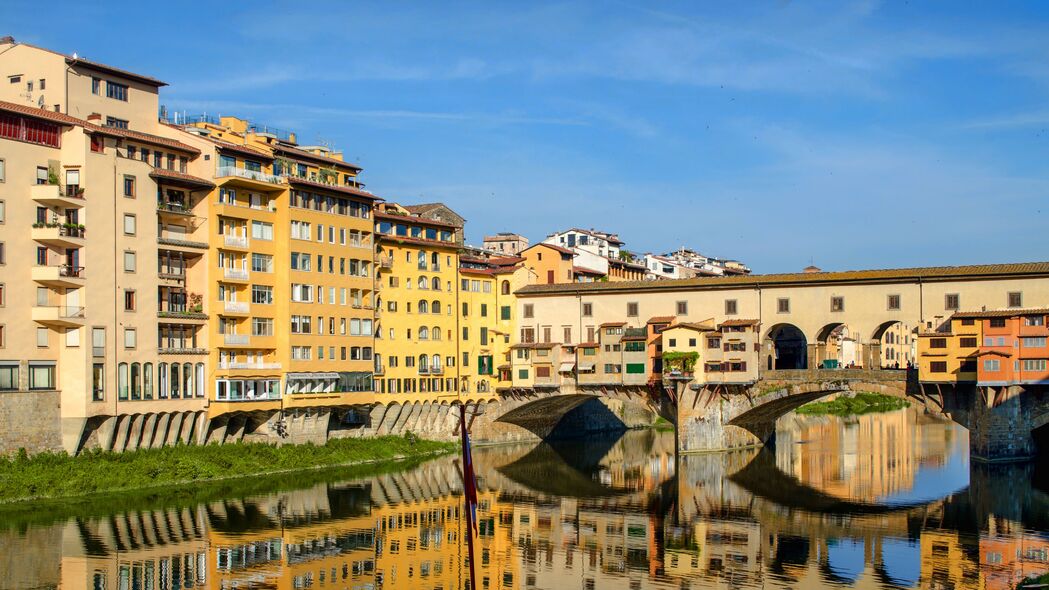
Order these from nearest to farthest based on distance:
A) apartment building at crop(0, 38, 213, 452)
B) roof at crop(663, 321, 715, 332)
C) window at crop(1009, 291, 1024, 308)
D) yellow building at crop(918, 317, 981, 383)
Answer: apartment building at crop(0, 38, 213, 452) → yellow building at crop(918, 317, 981, 383) → window at crop(1009, 291, 1024, 308) → roof at crop(663, 321, 715, 332)

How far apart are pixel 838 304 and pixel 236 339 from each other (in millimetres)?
35500

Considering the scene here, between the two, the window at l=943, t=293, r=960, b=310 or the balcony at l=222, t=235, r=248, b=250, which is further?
the window at l=943, t=293, r=960, b=310

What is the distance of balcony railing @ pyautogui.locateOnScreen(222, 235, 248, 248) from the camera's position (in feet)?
207

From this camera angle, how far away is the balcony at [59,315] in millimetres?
53844

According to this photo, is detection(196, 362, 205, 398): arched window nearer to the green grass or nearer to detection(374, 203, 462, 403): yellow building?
detection(374, 203, 462, 403): yellow building

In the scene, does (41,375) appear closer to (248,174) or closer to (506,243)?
(248,174)

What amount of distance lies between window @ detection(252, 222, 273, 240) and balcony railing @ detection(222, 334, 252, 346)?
548 centimetres

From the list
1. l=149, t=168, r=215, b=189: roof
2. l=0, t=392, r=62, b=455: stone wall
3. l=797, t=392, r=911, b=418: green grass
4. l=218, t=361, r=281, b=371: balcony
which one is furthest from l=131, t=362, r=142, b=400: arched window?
l=797, t=392, r=911, b=418: green grass

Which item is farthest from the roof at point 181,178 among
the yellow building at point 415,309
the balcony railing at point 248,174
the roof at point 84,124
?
the yellow building at point 415,309

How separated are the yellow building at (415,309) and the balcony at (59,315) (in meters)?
22.0

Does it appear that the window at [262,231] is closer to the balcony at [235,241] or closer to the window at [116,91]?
the balcony at [235,241]

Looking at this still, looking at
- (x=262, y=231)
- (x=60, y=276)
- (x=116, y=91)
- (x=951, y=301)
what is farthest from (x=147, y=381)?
(x=951, y=301)

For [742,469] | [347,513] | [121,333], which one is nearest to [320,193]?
[121,333]

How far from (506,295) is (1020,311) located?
33.5 meters
